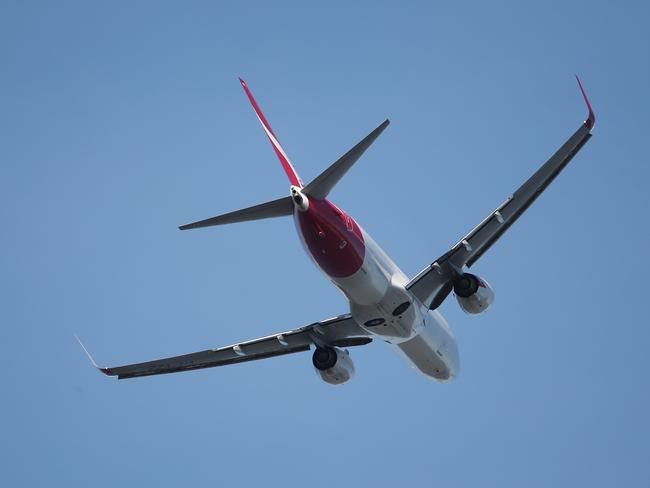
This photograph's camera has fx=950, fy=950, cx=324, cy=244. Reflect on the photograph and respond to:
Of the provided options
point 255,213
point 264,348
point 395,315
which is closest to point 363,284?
point 395,315

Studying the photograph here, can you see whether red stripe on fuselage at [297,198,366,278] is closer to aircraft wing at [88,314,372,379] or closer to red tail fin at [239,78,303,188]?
red tail fin at [239,78,303,188]

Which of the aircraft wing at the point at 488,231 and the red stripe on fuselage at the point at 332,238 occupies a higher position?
the red stripe on fuselage at the point at 332,238

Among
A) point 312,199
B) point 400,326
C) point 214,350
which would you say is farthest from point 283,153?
point 214,350

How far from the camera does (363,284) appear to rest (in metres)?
32.0

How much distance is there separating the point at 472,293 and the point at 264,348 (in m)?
9.08

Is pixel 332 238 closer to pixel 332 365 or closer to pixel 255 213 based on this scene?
pixel 255 213

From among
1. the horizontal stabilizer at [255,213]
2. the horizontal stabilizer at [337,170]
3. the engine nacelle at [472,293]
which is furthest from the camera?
the engine nacelle at [472,293]

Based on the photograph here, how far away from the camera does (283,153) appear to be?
32.8 meters

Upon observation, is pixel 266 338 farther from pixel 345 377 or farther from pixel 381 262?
pixel 381 262

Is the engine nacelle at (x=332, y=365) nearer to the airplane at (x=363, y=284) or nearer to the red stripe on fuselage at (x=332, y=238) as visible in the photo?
the airplane at (x=363, y=284)

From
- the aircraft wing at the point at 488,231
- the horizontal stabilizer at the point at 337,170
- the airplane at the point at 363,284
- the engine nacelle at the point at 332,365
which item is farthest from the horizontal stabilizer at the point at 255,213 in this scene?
the engine nacelle at the point at 332,365

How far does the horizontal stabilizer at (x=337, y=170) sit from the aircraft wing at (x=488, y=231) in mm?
7203

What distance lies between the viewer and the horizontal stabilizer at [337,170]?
26709 millimetres

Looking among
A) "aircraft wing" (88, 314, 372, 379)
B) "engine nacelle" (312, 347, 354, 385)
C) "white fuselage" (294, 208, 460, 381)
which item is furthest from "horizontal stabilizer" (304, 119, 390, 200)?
"engine nacelle" (312, 347, 354, 385)
